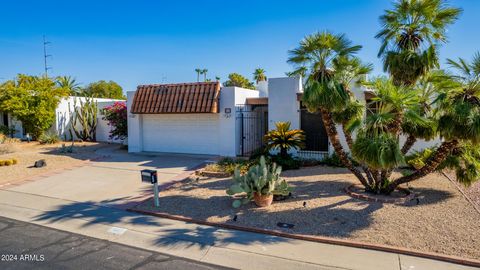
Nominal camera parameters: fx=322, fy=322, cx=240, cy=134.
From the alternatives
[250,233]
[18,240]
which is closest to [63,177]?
[18,240]

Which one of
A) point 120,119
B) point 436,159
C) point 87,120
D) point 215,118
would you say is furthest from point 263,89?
point 436,159

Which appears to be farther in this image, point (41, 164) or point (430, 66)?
point (41, 164)

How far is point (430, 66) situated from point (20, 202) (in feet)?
37.9

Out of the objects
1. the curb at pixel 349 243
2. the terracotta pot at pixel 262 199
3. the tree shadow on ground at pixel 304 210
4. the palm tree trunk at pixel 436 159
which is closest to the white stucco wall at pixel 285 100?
the tree shadow on ground at pixel 304 210

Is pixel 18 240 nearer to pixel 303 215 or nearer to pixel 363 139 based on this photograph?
pixel 303 215

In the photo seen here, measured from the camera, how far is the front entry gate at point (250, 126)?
584 inches

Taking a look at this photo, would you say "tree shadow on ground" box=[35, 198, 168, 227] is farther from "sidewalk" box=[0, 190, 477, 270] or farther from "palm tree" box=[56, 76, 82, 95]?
"palm tree" box=[56, 76, 82, 95]

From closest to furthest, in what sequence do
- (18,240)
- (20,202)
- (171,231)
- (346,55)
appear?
(18,240) → (171,231) → (346,55) → (20,202)

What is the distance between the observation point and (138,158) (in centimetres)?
1509

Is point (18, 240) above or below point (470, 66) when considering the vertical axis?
below

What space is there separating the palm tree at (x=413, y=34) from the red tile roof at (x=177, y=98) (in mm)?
7486

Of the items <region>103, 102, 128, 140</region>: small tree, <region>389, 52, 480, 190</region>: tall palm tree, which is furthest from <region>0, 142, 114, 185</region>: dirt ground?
<region>389, 52, 480, 190</region>: tall palm tree

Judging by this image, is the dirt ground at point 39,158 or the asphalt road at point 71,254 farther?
the dirt ground at point 39,158

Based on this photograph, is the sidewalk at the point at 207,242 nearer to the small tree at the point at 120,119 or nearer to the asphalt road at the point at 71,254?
the asphalt road at the point at 71,254
